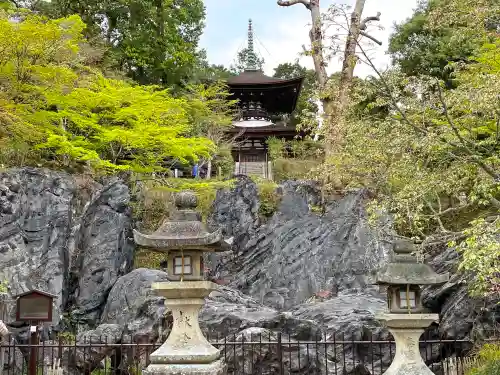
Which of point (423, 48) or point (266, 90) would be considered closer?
point (423, 48)

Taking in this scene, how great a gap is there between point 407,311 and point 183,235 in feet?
10.3

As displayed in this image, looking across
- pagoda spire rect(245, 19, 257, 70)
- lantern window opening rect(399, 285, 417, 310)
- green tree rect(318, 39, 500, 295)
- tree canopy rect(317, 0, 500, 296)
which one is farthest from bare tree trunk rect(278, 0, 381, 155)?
pagoda spire rect(245, 19, 257, 70)

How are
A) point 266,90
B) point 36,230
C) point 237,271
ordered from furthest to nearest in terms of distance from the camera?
point 266,90 → point 237,271 → point 36,230

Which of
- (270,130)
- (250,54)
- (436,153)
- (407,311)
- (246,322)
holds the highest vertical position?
(250,54)

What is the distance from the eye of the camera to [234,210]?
17.5 m

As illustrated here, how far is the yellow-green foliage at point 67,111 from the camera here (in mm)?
13938

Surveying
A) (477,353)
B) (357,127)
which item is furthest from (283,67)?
(477,353)

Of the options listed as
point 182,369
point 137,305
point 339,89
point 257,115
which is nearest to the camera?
point 182,369

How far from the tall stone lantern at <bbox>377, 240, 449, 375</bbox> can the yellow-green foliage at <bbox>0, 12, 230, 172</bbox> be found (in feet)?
33.7

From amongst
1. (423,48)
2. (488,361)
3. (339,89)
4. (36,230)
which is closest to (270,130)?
(423,48)

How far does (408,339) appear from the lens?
21.1ft

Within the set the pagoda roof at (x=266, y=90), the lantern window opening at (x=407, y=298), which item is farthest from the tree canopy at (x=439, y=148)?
the pagoda roof at (x=266, y=90)

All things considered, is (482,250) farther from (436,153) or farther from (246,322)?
(246,322)

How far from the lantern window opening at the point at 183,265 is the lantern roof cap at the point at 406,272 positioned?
100 inches
